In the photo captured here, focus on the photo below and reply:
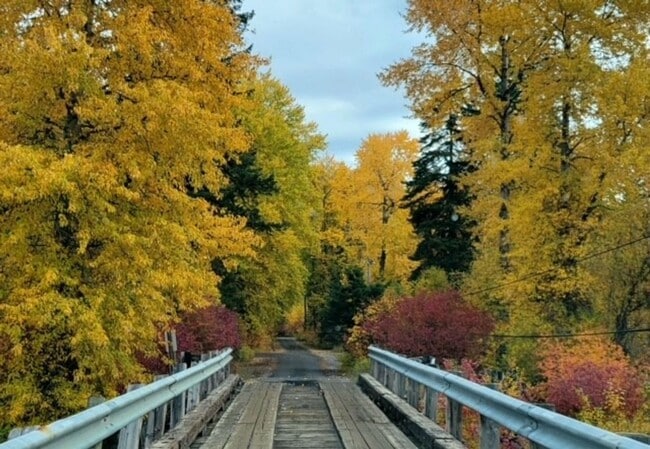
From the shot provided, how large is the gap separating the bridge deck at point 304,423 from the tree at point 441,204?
22.3 metres

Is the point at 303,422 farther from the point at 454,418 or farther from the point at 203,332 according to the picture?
the point at 203,332

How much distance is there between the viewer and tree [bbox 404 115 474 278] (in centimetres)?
3534

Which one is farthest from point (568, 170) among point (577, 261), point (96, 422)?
point (96, 422)

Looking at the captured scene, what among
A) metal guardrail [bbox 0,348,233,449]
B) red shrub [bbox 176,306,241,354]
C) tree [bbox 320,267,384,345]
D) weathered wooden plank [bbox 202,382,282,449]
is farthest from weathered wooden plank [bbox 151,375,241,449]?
tree [bbox 320,267,384,345]

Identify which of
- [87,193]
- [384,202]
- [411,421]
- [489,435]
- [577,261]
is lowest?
[411,421]

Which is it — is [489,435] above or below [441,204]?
below

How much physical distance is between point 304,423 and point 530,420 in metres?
5.30

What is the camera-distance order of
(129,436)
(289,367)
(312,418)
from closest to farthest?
(129,436), (312,418), (289,367)

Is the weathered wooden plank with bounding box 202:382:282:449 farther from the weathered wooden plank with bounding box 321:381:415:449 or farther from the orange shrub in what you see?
the orange shrub

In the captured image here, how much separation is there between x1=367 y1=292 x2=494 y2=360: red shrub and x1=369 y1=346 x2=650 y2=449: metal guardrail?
9.39 meters

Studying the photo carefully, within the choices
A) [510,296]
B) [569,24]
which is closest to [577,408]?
[510,296]

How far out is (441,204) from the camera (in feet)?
120

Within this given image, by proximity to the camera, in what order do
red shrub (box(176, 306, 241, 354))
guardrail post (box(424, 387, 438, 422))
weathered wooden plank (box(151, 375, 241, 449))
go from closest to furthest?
1. weathered wooden plank (box(151, 375, 241, 449))
2. guardrail post (box(424, 387, 438, 422))
3. red shrub (box(176, 306, 241, 354))

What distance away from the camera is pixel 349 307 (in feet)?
138
